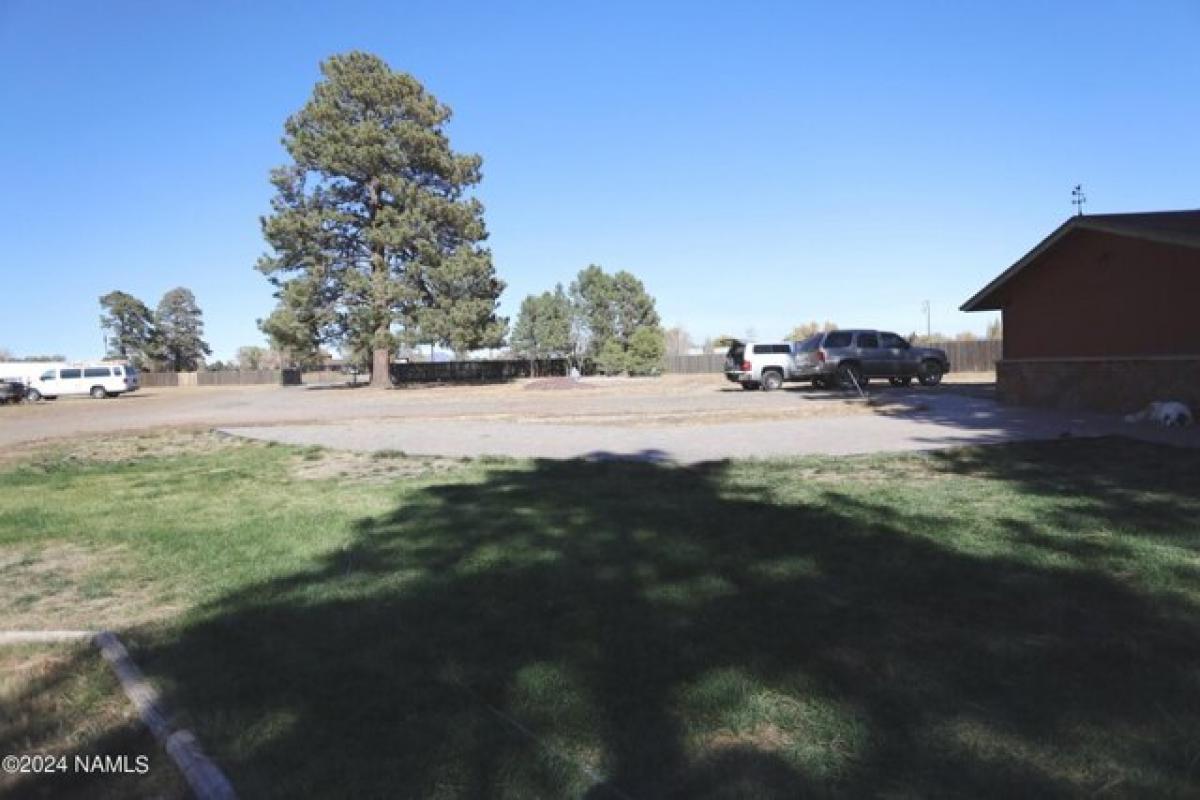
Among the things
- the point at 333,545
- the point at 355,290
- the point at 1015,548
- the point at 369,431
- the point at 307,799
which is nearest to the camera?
the point at 307,799

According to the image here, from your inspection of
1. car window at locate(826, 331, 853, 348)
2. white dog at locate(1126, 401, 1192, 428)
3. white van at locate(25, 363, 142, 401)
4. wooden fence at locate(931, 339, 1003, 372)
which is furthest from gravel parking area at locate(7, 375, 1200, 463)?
white van at locate(25, 363, 142, 401)

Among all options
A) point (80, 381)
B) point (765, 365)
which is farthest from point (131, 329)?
point (765, 365)

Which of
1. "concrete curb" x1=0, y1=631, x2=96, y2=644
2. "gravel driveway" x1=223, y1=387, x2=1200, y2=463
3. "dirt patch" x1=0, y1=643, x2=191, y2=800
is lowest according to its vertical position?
Answer: "dirt patch" x1=0, y1=643, x2=191, y2=800

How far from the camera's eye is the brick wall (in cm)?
1369

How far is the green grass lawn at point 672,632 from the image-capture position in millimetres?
2820

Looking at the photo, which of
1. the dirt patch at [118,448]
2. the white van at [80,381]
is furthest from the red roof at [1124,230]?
the white van at [80,381]

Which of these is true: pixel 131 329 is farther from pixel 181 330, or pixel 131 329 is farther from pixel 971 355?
pixel 971 355

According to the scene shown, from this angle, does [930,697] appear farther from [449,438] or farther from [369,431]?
[369,431]

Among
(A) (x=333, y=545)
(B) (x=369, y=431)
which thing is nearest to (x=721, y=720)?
(A) (x=333, y=545)

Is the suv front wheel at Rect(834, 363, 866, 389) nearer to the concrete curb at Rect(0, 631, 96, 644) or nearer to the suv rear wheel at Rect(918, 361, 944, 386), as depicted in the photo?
the suv rear wheel at Rect(918, 361, 944, 386)

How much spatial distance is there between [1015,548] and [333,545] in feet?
15.6

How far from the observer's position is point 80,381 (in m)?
51.2

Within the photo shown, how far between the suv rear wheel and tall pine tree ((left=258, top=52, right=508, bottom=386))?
22892mm

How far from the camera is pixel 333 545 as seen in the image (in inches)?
246
